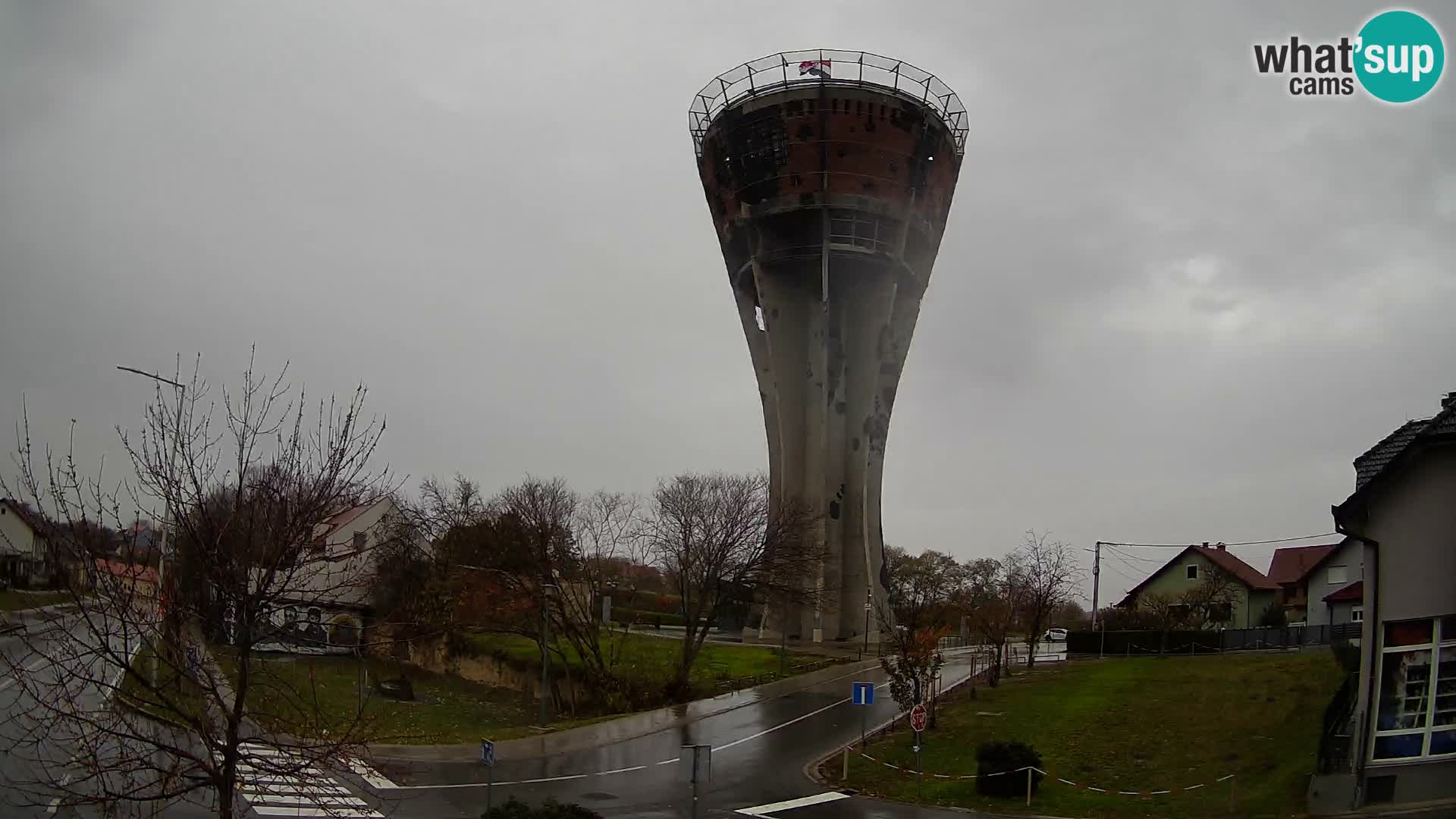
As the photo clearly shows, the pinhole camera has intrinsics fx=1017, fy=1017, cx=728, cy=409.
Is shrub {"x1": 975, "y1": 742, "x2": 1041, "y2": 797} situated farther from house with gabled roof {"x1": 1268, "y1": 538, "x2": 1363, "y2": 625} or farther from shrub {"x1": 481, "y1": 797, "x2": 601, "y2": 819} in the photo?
house with gabled roof {"x1": 1268, "y1": 538, "x2": 1363, "y2": 625}

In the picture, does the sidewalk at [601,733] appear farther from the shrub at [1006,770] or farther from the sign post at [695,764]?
the shrub at [1006,770]

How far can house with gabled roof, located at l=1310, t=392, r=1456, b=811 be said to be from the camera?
15664mm

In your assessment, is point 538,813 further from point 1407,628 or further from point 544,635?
point 544,635

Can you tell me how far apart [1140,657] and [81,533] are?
44544mm

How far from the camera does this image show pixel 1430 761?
51.7 ft

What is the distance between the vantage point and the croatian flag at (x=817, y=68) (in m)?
57.9

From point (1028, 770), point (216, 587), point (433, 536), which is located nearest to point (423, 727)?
→ point (1028, 770)

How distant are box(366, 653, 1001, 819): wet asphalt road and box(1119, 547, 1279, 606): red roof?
4295 cm

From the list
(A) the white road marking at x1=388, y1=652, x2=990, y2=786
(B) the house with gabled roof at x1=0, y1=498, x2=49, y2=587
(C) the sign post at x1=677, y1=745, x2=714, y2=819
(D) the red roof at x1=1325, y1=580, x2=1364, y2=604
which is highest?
(B) the house with gabled roof at x1=0, y1=498, x2=49, y2=587

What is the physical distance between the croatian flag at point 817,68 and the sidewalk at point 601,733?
3399 centimetres

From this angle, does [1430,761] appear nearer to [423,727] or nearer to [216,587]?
[216,587]

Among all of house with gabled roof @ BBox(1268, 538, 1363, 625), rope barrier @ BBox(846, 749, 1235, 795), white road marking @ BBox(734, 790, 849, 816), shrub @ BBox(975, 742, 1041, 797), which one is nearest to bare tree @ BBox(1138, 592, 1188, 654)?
house with gabled roof @ BBox(1268, 538, 1363, 625)

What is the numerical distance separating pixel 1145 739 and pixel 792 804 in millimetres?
10599

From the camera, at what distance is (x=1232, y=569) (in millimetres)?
67062
